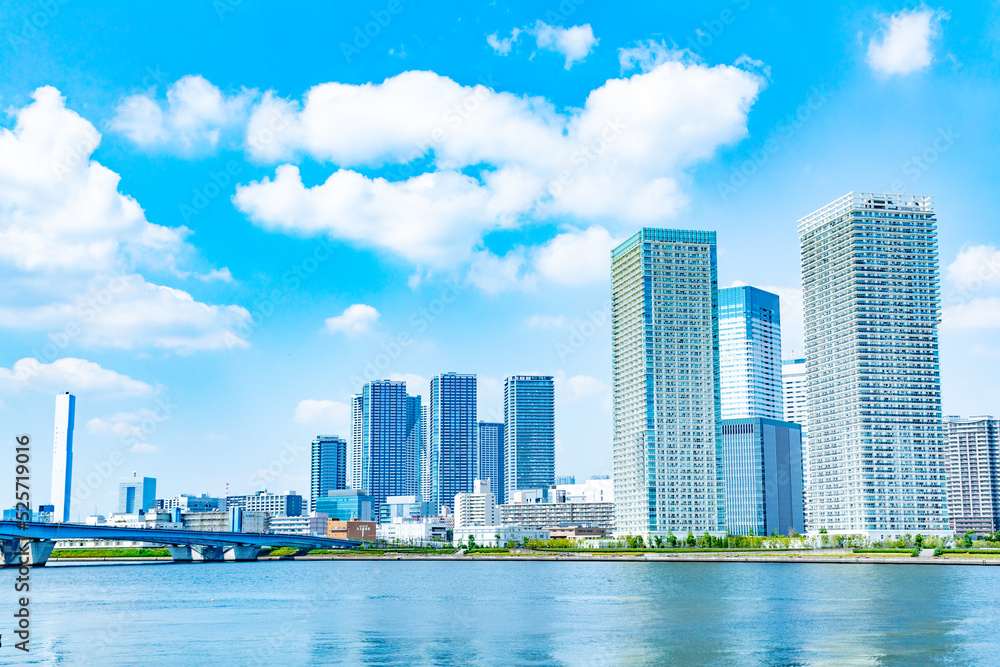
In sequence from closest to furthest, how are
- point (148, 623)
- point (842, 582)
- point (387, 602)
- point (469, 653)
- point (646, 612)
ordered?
point (469, 653) → point (148, 623) → point (646, 612) → point (387, 602) → point (842, 582)

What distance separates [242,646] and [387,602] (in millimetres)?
38456

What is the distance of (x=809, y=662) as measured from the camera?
61000mm

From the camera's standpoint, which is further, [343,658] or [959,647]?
[959,647]

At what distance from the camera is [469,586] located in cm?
13575

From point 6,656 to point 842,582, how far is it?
102743 millimetres

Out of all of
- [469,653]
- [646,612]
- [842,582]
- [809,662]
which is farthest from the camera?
[842,582]

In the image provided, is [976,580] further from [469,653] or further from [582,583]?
[469,653]

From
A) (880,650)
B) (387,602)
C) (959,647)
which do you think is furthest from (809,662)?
(387,602)

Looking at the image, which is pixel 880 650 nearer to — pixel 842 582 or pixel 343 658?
pixel 343 658

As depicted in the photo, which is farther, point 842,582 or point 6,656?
point 842,582

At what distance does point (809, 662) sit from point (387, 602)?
54.4 m

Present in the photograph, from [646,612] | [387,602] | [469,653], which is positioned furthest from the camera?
[387,602]

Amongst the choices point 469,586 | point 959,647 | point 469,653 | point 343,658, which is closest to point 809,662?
point 959,647

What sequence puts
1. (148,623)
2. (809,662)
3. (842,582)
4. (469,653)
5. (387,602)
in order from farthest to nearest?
1. (842,582)
2. (387,602)
3. (148,623)
4. (469,653)
5. (809,662)
